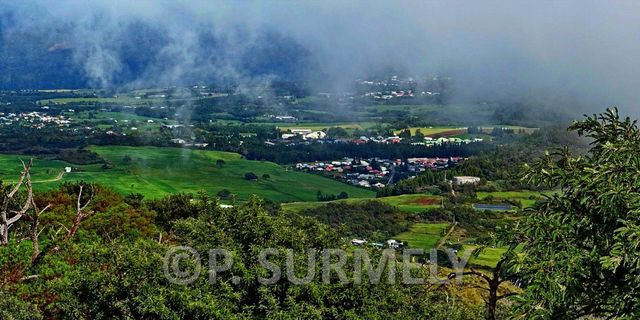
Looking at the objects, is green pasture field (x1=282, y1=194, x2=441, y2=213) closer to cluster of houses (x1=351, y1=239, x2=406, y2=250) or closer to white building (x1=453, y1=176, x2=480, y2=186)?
white building (x1=453, y1=176, x2=480, y2=186)

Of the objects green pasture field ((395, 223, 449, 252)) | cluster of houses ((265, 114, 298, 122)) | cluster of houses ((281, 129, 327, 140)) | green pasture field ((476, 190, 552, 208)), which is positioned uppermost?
cluster of houses ((265, 114, 298, 122))

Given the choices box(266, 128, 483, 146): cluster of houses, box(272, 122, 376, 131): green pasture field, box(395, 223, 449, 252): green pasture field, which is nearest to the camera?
box(395, 223, 449, 252): green pasture field

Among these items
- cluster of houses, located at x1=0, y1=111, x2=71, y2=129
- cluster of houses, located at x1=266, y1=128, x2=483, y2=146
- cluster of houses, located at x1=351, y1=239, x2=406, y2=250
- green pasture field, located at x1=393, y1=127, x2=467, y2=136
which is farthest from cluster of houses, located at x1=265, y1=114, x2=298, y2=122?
cluster of houses, located at x1=351, y1=239, x2=406, y2=250

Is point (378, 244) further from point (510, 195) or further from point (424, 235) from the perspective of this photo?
point (510, 195)

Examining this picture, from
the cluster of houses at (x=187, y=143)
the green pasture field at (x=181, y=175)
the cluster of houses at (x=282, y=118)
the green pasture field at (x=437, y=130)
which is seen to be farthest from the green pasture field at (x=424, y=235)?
the cluster of houses at (x=282, y=118)

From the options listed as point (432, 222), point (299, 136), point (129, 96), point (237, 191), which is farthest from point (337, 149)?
point (129, 96)

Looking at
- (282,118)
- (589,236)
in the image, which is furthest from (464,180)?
(589,236)
